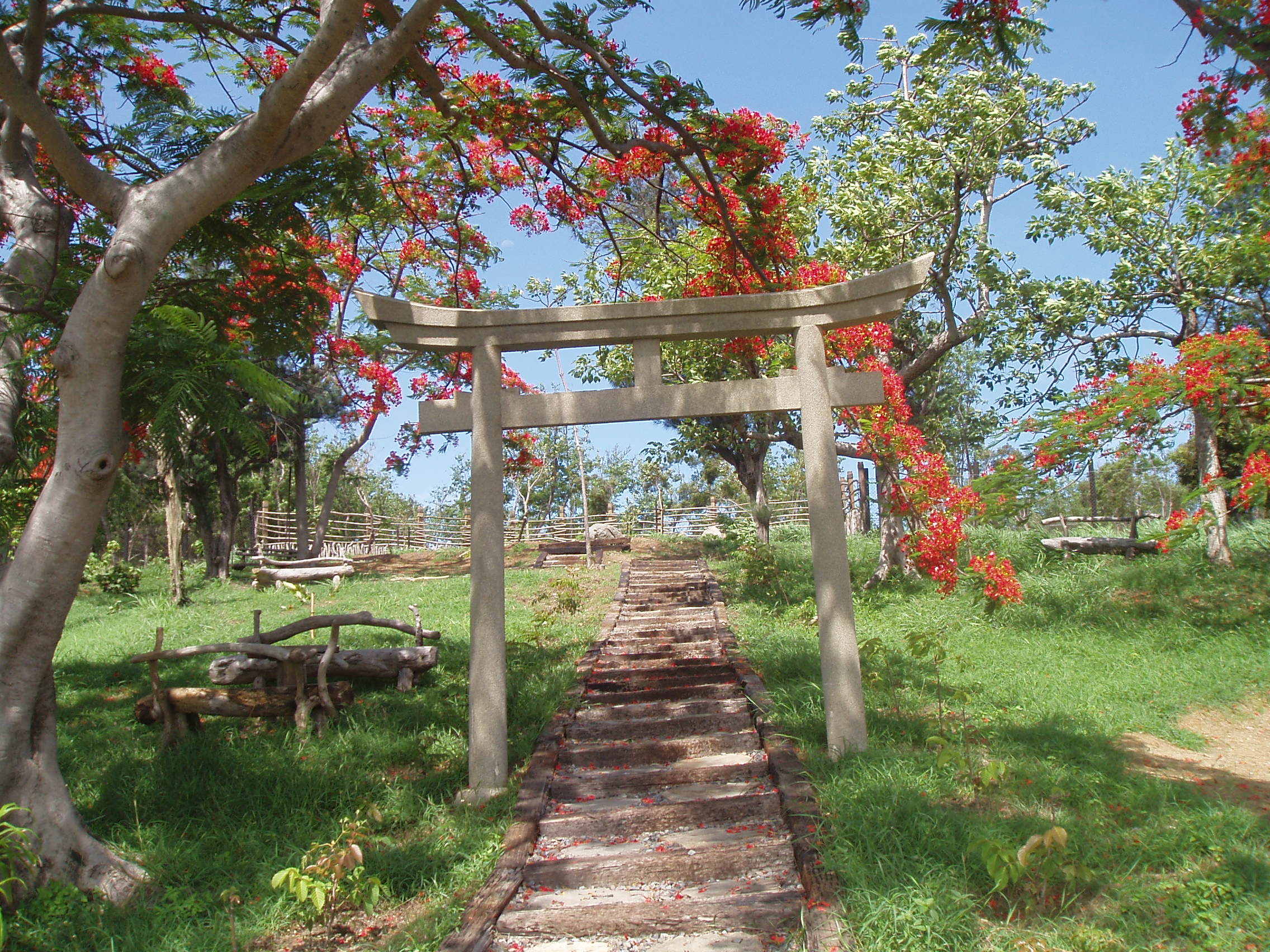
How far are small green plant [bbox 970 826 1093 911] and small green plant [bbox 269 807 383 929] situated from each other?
2.57 m

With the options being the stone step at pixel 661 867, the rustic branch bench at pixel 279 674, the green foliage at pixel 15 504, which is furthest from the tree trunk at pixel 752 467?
the stone step at pixel 661 867

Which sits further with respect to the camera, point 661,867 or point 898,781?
point 898,781

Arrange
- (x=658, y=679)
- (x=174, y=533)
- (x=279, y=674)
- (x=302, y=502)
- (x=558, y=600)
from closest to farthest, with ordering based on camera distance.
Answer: (x=279, y=674)
(x=658, y=679)
(x=558, y=600)
(x=174, y=533)
(x=302, y=502)

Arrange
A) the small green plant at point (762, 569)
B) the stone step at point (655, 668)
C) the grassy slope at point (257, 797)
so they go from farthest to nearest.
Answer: the small green plant at point (762, 569)
the stone step at point (655, 668)
the grassy slope at point (257, 797)

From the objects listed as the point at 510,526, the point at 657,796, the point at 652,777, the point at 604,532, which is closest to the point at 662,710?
the point at 652,777

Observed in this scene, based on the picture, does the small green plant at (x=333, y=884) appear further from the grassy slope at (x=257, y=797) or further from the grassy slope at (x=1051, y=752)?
the grassy slope at (x=1051, y=752)

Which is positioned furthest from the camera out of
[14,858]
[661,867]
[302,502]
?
[302,502]

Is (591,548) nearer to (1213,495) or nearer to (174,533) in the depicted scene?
(174,533)

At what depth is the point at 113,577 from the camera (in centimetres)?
1331

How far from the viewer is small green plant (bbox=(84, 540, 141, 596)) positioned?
13234 mm

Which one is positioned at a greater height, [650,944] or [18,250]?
[18,250]

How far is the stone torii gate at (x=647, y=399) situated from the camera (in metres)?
4.97

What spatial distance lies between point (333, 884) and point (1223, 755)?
5295mm

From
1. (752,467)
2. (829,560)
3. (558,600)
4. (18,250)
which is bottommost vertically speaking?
(558,600)
